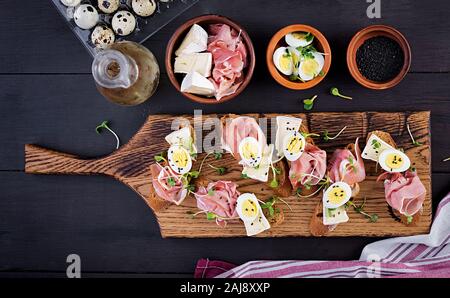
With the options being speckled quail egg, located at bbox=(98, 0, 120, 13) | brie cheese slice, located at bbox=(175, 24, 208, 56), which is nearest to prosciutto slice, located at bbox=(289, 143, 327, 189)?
brie cheese slice, located at bbox=(175, 24, 208, 56)

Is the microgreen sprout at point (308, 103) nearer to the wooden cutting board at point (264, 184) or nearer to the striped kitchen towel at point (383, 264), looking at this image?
the wooden cutting board at point (264, 184)

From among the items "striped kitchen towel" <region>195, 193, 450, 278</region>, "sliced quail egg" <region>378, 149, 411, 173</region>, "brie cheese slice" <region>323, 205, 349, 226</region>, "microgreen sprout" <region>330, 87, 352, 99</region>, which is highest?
"microgreen sprout" <region>330, 87, 352, 99</region>

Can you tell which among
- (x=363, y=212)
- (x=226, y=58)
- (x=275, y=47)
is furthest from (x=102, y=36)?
(x=363, y=212)

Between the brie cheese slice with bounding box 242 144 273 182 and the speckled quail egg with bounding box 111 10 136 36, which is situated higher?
the speckled quail egg with bounding box 111 10 136 36

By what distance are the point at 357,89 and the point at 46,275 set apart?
939 millimetres

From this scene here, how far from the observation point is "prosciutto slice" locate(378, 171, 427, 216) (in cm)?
142

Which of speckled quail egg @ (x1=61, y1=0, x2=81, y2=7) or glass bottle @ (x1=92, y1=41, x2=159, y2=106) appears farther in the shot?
speckled quail egg @ (x1=61, y1=0, x2=81, y2=7)

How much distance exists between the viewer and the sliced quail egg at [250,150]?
1433mm

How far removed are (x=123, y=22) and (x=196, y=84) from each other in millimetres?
254

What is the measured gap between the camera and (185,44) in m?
1.44

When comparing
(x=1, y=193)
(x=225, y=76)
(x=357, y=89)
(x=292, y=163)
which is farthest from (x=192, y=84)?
(x=1, y=193)

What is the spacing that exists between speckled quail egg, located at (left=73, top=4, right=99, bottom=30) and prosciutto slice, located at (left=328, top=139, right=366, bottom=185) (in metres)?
0.68

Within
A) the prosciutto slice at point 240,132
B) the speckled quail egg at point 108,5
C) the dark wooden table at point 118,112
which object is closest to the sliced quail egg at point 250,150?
the prosciutto slice at point 240,132

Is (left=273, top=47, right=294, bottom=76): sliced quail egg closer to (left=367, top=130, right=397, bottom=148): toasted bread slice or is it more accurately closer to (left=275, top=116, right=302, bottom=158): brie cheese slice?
(left=275, top=116, right=302, bottom=158): brie cheese slice
